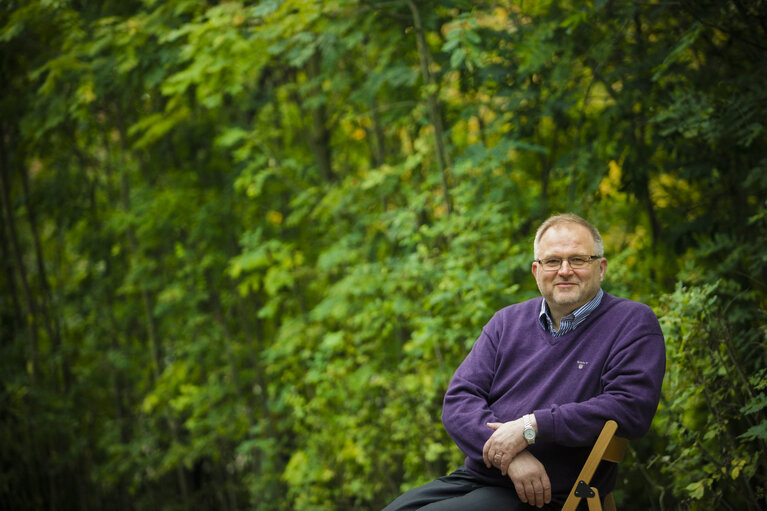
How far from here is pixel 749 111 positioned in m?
2.60

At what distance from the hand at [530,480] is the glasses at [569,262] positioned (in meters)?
0.55

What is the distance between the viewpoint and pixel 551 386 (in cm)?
192

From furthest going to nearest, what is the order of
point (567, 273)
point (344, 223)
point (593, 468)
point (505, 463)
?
point (344, 223), point (567, 273), point (505, 463), point (593, 468)

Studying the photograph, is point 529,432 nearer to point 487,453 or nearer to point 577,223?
point 487,453

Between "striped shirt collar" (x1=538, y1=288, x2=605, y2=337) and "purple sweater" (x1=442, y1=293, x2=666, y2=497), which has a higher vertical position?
"striped shirt collar" (x1=538, y1=288, x2=605, y2=337)

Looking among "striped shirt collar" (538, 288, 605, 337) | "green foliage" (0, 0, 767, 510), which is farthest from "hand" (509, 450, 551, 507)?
"green foliage" (0, 0, 767, 510)

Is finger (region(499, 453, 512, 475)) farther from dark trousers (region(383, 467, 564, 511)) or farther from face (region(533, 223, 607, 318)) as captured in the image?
face (region(533, 223, 607, 318))

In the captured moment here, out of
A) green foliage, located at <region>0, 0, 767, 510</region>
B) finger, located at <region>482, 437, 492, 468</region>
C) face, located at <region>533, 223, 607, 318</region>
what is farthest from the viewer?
green foliage, located at <region>0, 0, 767, 510</region>

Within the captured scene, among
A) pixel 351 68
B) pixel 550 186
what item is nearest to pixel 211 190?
pixel 351 68

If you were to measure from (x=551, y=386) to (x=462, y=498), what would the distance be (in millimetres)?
405

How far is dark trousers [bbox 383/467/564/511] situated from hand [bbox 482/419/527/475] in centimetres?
10

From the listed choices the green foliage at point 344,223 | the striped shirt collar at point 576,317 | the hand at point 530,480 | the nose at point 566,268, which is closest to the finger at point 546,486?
the hand at point 530,480

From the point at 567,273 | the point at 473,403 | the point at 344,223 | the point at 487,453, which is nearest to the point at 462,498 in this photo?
the point at 487,453

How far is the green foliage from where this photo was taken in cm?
281
